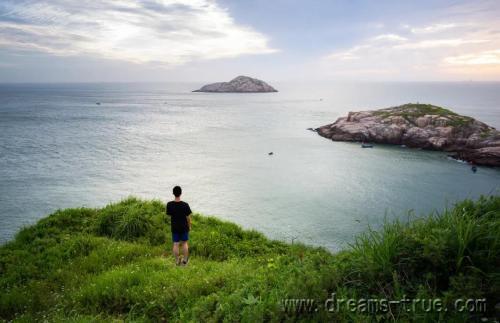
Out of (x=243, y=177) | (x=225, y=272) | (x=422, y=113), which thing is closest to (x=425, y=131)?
(x=422, y=113)

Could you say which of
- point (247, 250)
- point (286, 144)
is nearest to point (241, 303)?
point (247, 250)

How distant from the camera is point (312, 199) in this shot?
45.0 meters

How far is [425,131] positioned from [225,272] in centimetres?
8730

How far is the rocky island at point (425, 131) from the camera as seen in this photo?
7156cm

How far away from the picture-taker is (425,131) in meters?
83.9

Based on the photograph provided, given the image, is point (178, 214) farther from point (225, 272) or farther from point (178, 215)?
point (225, 272)

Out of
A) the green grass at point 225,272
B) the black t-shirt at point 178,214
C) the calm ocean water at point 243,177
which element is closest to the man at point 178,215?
the black t-shirt at point 178,214

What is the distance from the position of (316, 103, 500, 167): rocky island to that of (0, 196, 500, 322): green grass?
71941mm

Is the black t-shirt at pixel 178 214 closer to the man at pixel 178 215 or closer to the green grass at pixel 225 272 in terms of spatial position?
the man at pixel 178 215

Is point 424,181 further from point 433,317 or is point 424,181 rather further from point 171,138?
point 171,138

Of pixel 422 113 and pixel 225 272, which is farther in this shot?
pixel 422 113

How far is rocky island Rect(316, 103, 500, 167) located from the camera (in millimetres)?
71562

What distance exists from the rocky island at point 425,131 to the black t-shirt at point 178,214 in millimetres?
72787

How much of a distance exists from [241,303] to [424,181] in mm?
56024
